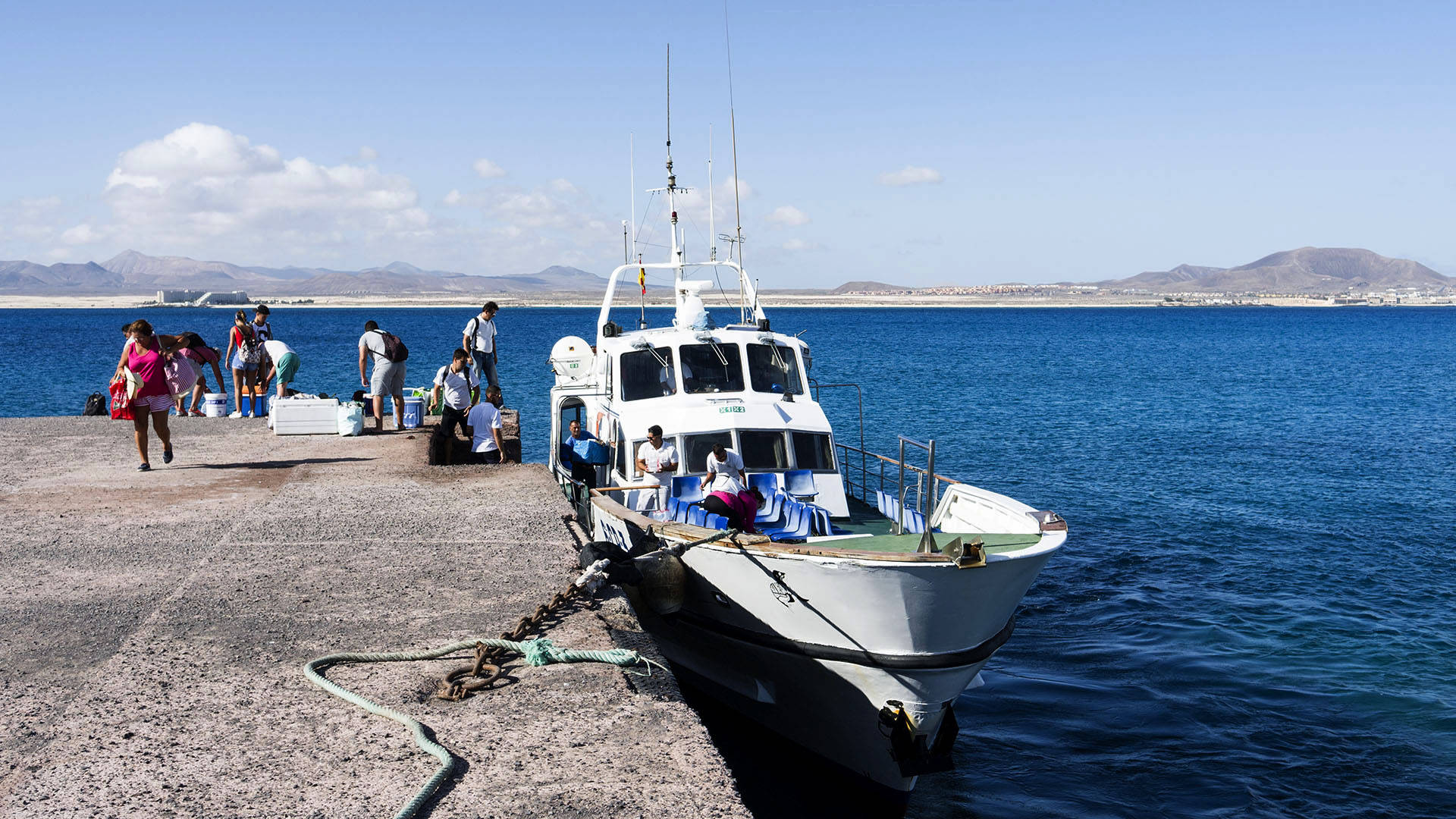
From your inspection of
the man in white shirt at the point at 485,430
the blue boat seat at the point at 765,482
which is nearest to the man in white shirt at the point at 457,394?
the man in white shirt at the point at 485,430

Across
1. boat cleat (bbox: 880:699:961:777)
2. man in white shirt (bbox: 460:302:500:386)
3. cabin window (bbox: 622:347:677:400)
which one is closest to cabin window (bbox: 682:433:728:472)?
cabin window (bbox: 622:347:677:400)

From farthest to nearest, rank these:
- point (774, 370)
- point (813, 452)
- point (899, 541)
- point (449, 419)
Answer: point (449, 419), point (774, 370), point (813, 452), point (899, 541)

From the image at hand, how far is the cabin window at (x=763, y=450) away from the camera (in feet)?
38.4

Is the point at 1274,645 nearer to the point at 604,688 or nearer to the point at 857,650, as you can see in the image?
the point at 857,650

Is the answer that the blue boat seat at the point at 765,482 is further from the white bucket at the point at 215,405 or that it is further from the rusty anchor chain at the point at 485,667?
the white bucket at the point at 215,405

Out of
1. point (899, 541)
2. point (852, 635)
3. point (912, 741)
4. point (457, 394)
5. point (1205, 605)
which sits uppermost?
point (457, 394)

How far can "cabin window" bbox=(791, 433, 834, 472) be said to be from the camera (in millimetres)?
11844

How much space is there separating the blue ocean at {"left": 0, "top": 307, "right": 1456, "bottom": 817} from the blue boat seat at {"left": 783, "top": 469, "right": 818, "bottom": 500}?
9.66 ft

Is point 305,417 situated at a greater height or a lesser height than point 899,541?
greater

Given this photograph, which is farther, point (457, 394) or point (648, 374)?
point (457, 394)

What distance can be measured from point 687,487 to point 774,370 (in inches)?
96.2

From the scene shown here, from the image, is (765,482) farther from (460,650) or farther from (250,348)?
(250,348)

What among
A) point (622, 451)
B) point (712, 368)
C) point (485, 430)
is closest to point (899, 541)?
point (622, 451)

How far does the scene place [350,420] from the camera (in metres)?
16.6
